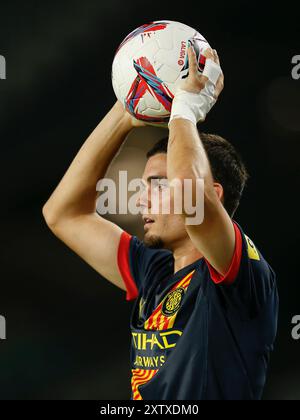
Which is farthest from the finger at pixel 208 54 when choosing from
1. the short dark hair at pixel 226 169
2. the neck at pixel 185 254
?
the neck at pixel 185 254

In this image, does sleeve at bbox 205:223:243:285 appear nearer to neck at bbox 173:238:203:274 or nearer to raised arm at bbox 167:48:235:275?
raised arm at bbox 167:48:235:275

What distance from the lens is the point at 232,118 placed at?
14.3 feet

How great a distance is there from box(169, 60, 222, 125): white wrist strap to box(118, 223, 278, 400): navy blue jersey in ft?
1.20

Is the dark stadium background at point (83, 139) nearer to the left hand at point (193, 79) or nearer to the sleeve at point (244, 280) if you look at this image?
the sleeve at point (244, 280)

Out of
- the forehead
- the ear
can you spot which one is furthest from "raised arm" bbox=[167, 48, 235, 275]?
the forehead

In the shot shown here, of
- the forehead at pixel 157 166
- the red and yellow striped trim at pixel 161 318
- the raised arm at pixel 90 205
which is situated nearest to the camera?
the red and yellow striped trim at pixel 161 318

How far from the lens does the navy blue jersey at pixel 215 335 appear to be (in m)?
1.92

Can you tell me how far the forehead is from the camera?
7.56 ft

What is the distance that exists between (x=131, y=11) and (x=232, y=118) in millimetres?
988

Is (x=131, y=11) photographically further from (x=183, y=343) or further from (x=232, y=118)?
(x=183, y=343)

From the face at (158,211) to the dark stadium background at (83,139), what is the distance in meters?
1.99

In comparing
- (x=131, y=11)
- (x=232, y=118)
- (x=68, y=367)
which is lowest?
(x=68, y=367)

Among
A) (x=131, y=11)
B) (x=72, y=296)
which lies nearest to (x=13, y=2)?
(x=131, y=11)

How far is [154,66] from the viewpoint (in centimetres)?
204
